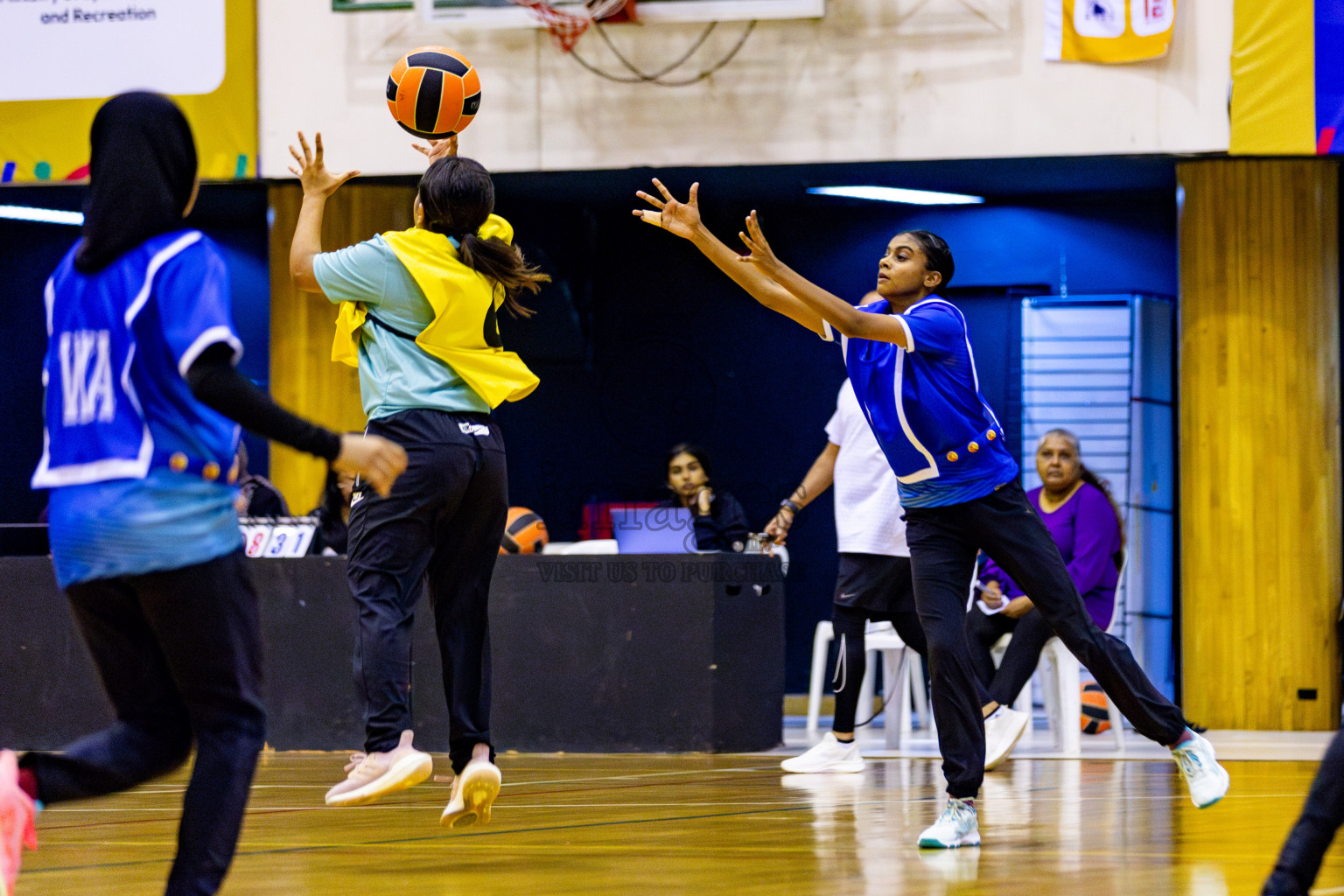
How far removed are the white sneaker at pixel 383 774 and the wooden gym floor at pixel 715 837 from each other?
17 centimetres

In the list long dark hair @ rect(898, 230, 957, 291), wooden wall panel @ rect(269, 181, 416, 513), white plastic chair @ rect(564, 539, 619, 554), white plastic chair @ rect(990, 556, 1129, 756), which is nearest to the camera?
long dark hair @ rect(898, 230, 957, 291)

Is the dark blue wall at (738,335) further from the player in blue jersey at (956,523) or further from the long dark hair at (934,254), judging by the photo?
the player in blue jersey at (956,523)

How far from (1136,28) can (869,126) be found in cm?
152

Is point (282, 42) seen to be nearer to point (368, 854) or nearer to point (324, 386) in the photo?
point (324, 386)

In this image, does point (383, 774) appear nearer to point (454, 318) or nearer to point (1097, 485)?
point (454, 318)

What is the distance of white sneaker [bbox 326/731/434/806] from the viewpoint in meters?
4.13

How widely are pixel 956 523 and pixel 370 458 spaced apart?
7.06 ft

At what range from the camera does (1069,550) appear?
7.49m

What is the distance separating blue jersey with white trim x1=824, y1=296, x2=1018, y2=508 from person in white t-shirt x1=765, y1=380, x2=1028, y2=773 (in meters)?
2.17

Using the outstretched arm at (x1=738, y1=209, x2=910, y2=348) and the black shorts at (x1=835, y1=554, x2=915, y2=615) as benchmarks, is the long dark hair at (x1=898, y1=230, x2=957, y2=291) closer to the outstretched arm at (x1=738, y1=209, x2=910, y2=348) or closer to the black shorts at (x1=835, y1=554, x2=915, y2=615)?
the outstretched arm at (x1=738, y1=209, x2=910, y2=348)

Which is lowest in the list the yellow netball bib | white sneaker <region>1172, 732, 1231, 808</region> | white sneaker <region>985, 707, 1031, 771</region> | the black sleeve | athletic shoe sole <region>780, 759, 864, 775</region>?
athletic shoe sole <region>780, 759, 864, 775</region>

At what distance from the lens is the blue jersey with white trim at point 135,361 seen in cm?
269

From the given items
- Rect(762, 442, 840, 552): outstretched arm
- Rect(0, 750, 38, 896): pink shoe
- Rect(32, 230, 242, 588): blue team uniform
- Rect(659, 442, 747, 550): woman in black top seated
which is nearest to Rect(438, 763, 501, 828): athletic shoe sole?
Rect(0, 750, 38, 896): pink shoe

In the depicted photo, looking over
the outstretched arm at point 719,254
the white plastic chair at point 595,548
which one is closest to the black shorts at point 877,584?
the white plastic chair at point 595,548
